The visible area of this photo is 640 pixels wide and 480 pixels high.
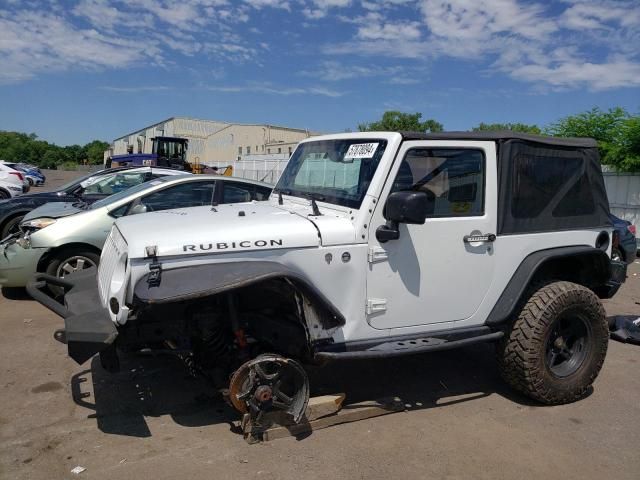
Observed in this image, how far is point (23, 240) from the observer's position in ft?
20.5

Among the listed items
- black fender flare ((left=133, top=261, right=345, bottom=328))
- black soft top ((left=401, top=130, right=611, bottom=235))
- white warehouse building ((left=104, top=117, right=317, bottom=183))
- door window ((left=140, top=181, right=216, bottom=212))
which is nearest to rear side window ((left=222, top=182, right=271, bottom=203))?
door window ((left=140, top=181, right=216, bottom=212))

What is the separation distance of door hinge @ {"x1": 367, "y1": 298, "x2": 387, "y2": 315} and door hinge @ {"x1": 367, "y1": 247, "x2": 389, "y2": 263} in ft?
0.87

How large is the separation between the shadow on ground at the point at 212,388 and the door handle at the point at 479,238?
1343 mm

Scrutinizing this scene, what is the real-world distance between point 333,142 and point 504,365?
2.18m

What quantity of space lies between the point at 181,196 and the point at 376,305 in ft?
13.4

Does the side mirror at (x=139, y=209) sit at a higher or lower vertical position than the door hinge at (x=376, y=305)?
higher

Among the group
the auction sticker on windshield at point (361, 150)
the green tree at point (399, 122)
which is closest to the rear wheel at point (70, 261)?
the auction sticker on windshield at point (361, 150)

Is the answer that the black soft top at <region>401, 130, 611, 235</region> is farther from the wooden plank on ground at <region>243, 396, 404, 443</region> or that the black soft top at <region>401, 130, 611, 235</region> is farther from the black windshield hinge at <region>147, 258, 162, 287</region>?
the black windshield hinge at <region>147, 258, 162, 287</region>

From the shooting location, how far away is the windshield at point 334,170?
3.74 metres

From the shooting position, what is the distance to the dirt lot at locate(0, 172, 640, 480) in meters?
3.28

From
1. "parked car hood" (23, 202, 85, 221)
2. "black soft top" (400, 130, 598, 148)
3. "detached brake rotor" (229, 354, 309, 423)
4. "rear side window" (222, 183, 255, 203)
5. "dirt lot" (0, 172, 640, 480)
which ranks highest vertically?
"black soft top" (400, 130, 598, 148)

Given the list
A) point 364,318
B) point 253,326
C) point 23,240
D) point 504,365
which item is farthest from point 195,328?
point 23,240

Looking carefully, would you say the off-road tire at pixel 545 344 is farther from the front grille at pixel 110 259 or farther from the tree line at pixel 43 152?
the tree line at pixel 43 152

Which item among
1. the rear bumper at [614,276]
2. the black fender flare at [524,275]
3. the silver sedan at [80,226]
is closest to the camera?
the black fender flare at [524,275]
